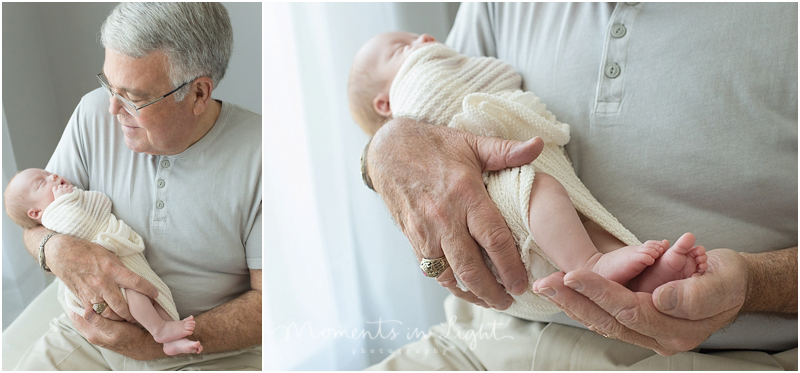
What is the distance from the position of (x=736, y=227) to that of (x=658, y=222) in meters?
0.14

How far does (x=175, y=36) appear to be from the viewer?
38.1 inches

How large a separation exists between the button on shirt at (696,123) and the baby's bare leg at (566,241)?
0.24 metres

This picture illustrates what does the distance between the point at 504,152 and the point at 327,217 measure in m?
0.53

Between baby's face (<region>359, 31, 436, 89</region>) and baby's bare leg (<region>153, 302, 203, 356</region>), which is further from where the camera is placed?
baby's face (<region>359, 31, 436, 89</region>)

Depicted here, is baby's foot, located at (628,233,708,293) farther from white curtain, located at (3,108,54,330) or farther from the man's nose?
white curtain, located at (3,108,54,330)

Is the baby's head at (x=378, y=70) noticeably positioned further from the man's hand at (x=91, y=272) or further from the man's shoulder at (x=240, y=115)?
the man's hand at (x=91, y=272)

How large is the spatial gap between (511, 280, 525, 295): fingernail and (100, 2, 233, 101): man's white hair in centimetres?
64

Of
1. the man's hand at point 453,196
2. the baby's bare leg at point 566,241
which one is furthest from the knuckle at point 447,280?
the baby's bare leg at point 566,241

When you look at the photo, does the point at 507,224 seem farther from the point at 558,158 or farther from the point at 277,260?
the point at 277,260

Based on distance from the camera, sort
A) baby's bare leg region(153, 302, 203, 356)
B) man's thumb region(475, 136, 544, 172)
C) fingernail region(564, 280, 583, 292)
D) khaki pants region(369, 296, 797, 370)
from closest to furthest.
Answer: fingernail region(564, 280, 583, 292)
man's thumb region(475, 136, 544, 172)
baby's bare leg region(153, 302, 203, 356)
khaki pants region(369, 296, 797, 370)

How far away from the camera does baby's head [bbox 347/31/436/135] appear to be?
1.20m

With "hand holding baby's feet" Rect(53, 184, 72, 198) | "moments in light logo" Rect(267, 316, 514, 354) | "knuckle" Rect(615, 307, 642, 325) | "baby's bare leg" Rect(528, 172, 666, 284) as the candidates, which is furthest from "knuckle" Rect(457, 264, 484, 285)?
"hand holding baby's feet" Rect(53, 184, 72, 198)

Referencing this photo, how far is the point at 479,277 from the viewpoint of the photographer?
988 mm

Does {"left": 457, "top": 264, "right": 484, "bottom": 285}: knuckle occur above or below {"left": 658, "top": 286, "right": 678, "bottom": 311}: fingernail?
below
